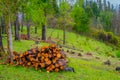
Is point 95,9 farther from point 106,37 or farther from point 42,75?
point 42,75

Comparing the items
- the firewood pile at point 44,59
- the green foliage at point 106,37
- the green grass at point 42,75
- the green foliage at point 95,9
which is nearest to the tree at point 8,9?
the firewood pile at point 44,59

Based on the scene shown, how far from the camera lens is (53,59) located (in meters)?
15.9

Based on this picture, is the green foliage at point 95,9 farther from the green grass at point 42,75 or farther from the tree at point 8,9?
the tree at point 8,9

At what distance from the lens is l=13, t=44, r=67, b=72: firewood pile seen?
51.0 feet

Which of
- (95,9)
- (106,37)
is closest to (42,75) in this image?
(106,37)

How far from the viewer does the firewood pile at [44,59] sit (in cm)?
1555

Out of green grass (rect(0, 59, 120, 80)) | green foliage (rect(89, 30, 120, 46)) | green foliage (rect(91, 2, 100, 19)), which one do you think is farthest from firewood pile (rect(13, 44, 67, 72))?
green foliage (rect(91, 2, 100, 19))

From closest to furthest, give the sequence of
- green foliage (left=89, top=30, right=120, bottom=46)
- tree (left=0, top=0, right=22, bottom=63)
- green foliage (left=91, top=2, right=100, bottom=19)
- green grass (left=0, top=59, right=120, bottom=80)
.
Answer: green grass (left=0, top=59, right=120, bottom=80), tree (left=0, top=0, right=22, bottom=63), green foliage (left=89, top=30, right=120, bottom=46), green foliage (left=91, top=2, right=100, bottom=19)

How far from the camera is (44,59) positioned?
15.7m

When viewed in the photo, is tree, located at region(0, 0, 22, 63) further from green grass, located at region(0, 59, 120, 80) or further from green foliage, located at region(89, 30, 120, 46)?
green foliage, located at region(89, 30, 120, 46)

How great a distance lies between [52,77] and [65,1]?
32.4 meters

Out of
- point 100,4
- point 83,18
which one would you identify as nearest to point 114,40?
point 83,18

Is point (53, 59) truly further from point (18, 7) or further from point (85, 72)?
point (18, 7)

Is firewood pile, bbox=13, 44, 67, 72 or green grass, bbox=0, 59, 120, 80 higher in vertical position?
firewood pile, bbox=13, 44, 67, 72
